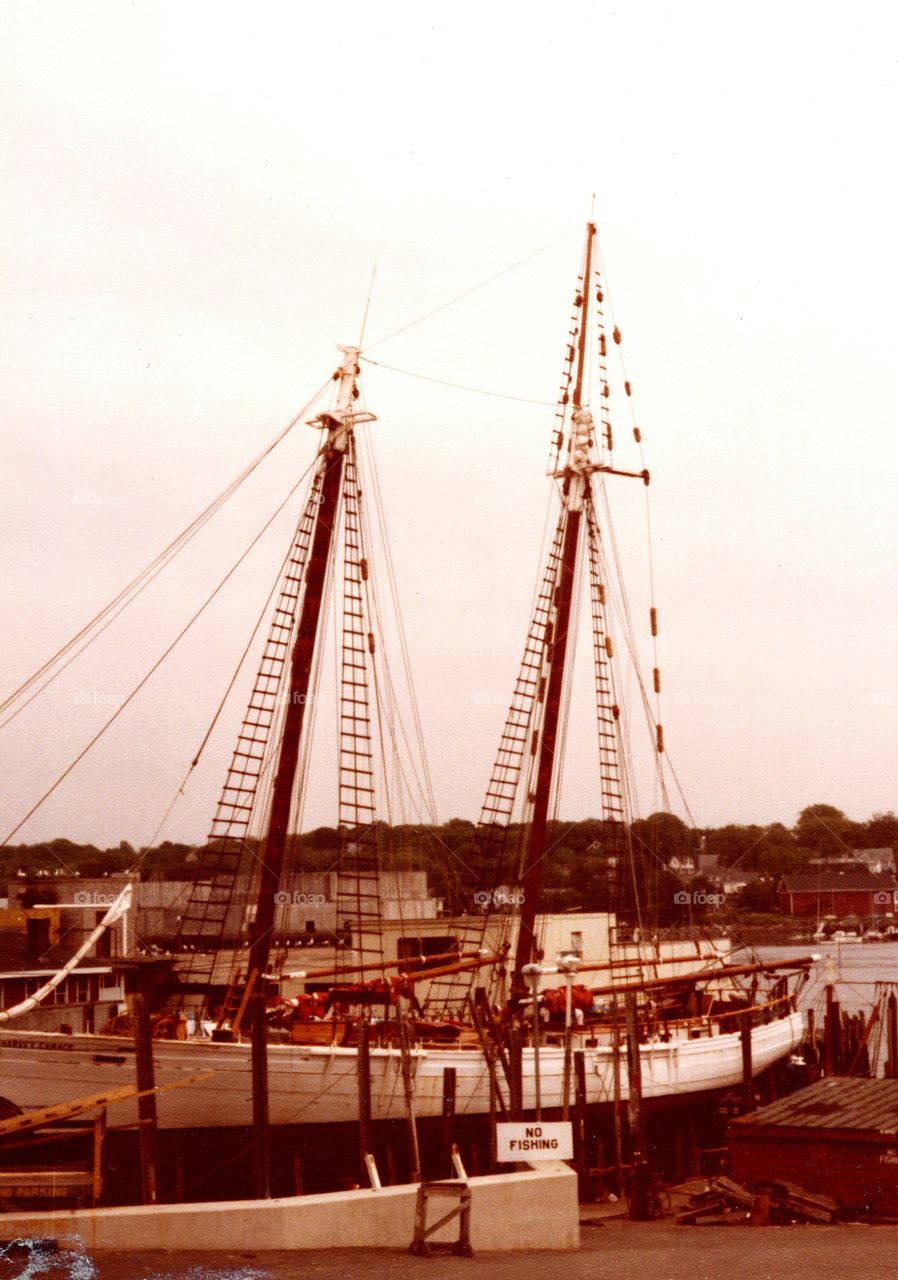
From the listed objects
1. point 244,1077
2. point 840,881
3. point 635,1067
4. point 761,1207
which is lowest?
point 761,1207

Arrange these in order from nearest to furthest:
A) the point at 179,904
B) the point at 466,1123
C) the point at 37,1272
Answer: the point at 37,1272 → the point at 466,1123 → the point at 179,904

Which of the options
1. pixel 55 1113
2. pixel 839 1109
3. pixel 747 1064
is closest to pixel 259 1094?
pixel 55 1113

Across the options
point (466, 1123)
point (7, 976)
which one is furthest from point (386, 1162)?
point (7, 976)

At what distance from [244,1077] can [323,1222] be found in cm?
1169

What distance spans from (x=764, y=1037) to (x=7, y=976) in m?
23.2

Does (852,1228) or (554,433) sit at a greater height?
(554,433)

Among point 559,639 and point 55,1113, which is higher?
point 559,639

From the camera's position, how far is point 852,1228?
2458 cm

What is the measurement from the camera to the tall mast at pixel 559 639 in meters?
38.7

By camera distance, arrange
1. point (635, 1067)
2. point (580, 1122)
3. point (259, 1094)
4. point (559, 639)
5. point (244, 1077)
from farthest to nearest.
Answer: point (559, 639)
point (244, 1077)
point (580, 1122)
point (635, 1067)
point (259, 1094)

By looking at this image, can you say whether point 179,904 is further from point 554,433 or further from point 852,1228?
point 852,1228

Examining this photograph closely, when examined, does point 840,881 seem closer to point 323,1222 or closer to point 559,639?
point 559,639

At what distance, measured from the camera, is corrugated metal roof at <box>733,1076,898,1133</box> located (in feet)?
88.6

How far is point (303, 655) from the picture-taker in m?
33.8
